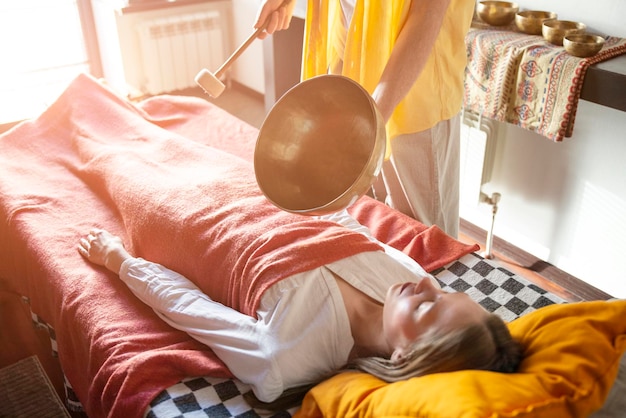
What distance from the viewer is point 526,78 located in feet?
6.11

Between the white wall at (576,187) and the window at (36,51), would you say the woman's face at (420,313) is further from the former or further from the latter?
the window at (36,51)

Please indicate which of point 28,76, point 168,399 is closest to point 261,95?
point 28,76

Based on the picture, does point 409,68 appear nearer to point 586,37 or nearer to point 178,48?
point 586,37

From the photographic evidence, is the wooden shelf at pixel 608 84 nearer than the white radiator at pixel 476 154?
Yes

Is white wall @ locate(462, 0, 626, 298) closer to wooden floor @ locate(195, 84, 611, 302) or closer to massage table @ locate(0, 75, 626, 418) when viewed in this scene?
wooden floor @ locate(195, 84, 611, 302)

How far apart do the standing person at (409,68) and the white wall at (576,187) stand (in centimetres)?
60

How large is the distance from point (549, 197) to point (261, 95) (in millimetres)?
2064

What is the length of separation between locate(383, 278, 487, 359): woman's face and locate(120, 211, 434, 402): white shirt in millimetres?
96

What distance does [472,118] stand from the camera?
90.1 inches

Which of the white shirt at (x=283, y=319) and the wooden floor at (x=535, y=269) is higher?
the white shirt at (x=283, y=319)

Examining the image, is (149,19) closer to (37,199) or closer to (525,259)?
(37,199)

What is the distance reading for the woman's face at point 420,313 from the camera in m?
1.03

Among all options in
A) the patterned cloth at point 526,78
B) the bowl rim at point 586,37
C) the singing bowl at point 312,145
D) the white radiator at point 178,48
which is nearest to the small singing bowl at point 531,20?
the patterned cloth at point 526,78

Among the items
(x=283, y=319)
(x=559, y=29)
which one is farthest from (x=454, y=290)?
(x=559, y=29)
